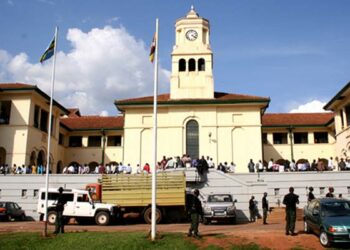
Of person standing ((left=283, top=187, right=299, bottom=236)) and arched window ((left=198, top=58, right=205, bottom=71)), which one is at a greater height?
arched window ((left=198, top=58, right=205, bottom=71))

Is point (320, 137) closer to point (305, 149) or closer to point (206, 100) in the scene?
point (305, 149)

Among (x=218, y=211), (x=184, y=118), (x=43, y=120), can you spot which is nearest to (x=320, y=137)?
(x=184, y=118)

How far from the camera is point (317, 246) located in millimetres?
14055

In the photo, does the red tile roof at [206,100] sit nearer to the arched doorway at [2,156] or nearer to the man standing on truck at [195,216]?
the arched doorway at [2,156]

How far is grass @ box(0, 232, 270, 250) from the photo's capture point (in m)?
14.8

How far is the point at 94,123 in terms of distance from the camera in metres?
48.2

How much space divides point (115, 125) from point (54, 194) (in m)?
23.2

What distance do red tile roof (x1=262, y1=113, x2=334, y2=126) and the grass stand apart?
31604 mm

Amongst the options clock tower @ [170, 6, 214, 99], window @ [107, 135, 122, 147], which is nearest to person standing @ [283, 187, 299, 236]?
clock tower @ [170, 6, 214, 99]

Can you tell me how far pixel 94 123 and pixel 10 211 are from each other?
2254cm

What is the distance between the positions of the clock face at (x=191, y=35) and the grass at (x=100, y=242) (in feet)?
92.5

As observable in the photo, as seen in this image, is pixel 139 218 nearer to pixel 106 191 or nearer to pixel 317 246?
pixel 106 191

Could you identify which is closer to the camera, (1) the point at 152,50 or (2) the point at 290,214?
(2) the point at 290,214

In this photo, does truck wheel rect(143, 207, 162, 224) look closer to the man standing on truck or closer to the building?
the man standing on truck
